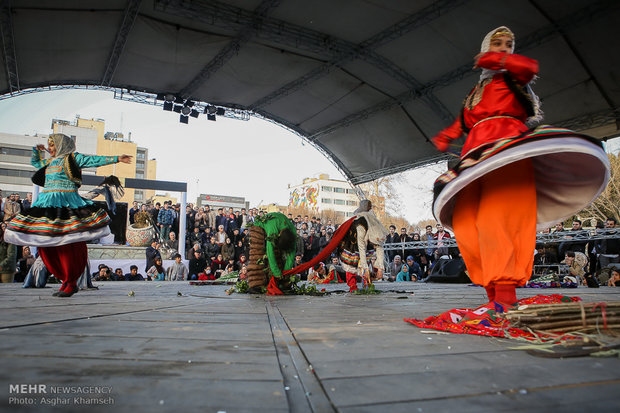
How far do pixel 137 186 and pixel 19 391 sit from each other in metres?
11.0

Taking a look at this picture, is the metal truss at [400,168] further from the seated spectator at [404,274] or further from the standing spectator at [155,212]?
the standing spectator at [155,212]

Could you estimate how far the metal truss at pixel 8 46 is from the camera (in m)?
7.05

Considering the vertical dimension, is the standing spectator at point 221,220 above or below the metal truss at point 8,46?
below

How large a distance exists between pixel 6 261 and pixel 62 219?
18.3 feet

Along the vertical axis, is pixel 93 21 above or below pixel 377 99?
above

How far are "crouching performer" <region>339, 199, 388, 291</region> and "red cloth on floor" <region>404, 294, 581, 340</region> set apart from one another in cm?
344

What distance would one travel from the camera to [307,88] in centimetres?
1044

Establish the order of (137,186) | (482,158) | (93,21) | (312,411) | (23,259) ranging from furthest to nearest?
(137,186) < (23,259) < (93,21) < (482,158) < (312,411)

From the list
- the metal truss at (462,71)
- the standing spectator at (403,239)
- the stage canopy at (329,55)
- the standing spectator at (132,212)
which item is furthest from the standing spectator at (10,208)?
the standing spectator at (403,239)

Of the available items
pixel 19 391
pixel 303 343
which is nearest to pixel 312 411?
pixel 19 391

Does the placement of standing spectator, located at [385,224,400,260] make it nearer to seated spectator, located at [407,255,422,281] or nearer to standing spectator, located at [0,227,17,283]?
seated spectator, located at [407,255,422,281]

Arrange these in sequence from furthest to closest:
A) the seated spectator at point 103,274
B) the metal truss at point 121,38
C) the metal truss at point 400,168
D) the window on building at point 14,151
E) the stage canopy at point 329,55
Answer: the window on building at point 14,151, the metal truss at point 400,168, the seated spectator at point 103,274, the metal truss at point 121,38, the stage canopy at point 329,55

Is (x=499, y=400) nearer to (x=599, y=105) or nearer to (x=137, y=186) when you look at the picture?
(x=599, y=105)

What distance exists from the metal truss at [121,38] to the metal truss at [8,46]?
1829 mm
